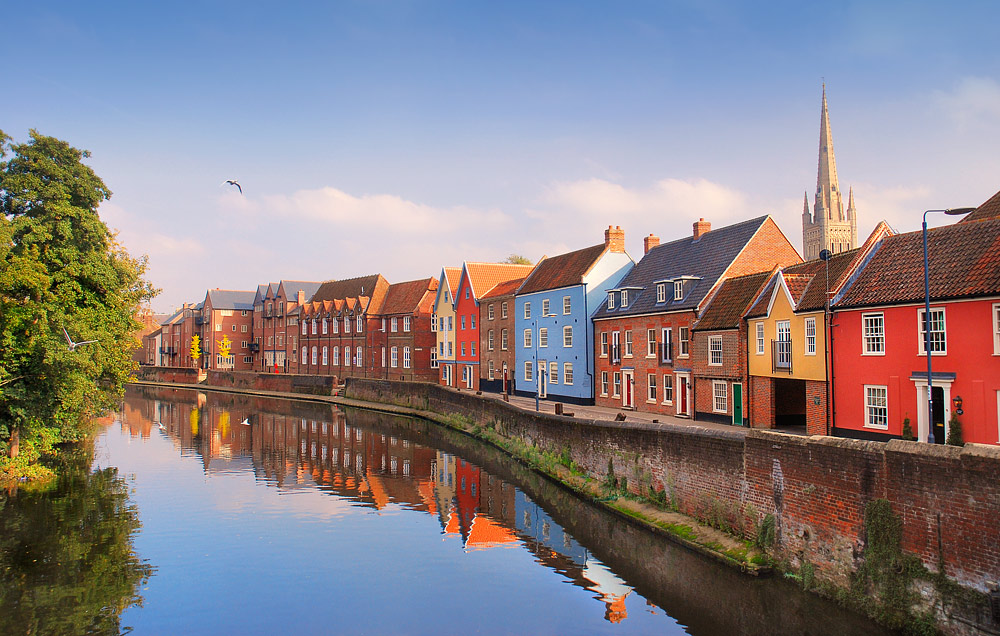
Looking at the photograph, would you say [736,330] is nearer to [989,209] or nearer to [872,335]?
[872,335]

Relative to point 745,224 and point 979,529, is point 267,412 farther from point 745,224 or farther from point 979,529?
point 979,529

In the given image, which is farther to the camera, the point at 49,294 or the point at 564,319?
the point at 564,319

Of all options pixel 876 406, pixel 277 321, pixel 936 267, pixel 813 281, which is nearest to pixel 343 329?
pixel 277 321

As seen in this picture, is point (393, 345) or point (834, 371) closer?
point (834, 371)

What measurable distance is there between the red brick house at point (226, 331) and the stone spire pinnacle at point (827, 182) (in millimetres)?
87018

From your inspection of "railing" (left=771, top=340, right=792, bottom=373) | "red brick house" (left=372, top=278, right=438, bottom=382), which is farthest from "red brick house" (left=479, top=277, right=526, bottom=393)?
"railing" (left=771, top=340, right=792, bottom=373)

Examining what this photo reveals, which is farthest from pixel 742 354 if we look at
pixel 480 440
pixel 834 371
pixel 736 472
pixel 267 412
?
pixel 267 412

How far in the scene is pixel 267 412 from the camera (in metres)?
59.8

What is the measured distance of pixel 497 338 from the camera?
5369 centimetres

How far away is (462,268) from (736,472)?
43668 millimetres

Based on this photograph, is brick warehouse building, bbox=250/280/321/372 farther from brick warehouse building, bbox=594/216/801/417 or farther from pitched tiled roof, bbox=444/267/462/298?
brick warehouse building, bbox=594/216/801/417

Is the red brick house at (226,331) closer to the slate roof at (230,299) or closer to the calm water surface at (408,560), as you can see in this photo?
the slate roof at (230,299)

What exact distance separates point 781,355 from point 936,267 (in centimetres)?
723

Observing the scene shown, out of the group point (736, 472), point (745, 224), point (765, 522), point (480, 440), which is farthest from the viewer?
point (480, 440)
